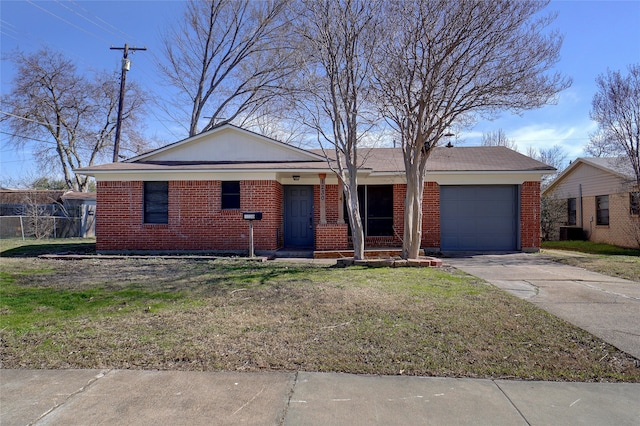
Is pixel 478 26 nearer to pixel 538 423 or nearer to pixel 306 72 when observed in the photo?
pixel 306 72

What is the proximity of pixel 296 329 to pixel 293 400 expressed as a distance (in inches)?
67.5

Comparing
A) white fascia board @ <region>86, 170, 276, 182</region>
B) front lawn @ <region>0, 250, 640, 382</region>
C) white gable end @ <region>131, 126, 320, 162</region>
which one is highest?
white gable end @ <region>131, 126, 320, 162</region>

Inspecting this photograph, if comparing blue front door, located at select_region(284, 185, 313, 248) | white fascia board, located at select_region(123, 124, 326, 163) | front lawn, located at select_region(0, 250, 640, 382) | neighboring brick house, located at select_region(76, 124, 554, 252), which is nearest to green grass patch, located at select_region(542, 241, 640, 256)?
neighboring brick house, located at select_region(76, 124, 554, 252)

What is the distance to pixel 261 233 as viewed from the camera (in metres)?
13.6

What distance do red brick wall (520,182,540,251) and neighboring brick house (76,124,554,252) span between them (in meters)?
0.03

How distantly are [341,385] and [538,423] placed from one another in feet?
5.10

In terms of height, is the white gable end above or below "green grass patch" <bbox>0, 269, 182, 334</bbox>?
above

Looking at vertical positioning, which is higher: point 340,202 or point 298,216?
point 340,202

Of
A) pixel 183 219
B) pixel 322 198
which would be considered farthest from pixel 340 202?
pixel 183 219

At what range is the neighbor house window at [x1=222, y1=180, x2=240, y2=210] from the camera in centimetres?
1391

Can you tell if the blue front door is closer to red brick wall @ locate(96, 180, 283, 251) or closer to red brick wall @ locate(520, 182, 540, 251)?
red brick wall @ locate(96, 180, 283, 251)

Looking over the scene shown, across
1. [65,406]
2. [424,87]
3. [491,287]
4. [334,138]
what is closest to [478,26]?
[424,87]

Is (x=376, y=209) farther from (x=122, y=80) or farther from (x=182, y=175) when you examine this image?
(x=122, y=80)

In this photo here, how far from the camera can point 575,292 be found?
7.87 meters
